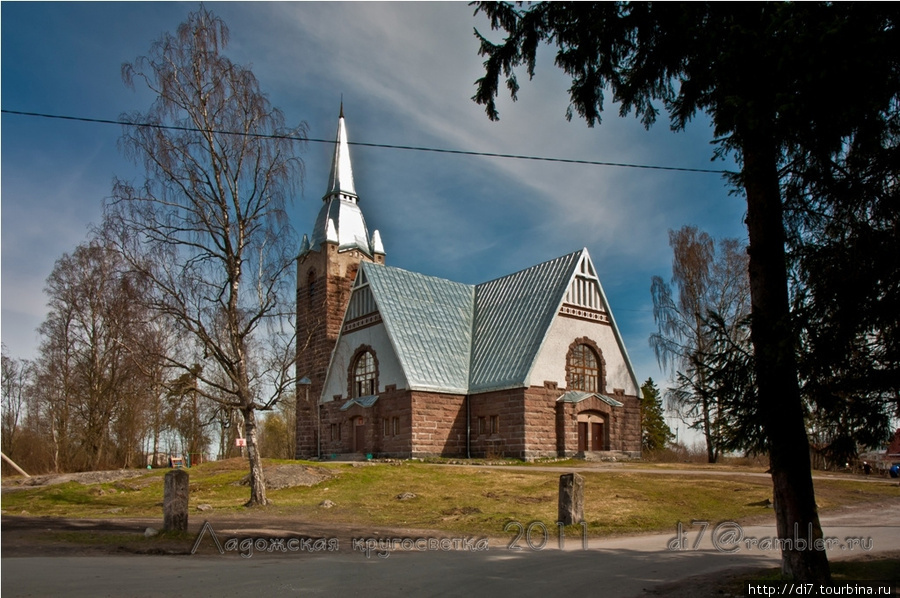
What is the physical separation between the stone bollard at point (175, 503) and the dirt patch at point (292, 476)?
29.2 ft

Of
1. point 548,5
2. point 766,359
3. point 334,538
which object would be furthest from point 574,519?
point 548,5

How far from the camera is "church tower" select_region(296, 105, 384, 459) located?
43.3 m

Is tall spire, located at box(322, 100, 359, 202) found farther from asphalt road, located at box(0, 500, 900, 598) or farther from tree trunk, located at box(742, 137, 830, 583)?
tree trunk, located at box(742, 137, 830, 583)

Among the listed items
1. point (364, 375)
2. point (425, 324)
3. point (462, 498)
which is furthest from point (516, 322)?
point (462, 498)

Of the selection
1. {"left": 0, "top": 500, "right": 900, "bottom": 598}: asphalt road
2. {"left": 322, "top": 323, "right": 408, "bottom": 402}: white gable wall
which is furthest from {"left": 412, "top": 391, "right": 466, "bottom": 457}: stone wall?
{"left": 0, "top": 500, "right": 900, "bottom": 598}: asphalt road

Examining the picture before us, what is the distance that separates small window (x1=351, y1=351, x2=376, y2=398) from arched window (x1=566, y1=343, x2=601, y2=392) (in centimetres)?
1083

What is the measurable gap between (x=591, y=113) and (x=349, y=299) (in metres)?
32.8

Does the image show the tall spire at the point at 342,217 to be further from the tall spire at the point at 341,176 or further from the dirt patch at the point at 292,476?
the dirt patch at the point at 292,476

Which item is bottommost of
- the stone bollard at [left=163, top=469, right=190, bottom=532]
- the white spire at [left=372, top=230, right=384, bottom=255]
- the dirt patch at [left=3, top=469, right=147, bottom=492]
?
the dirt patch at [left=3, top=469, right=147, bottom=492]

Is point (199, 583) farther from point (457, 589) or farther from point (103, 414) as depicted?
point (103, 414)

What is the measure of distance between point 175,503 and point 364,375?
26773mm

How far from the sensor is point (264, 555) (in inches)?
433

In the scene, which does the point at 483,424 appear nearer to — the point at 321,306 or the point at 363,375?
the point at 363,375

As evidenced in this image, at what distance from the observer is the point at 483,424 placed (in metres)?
36.4
